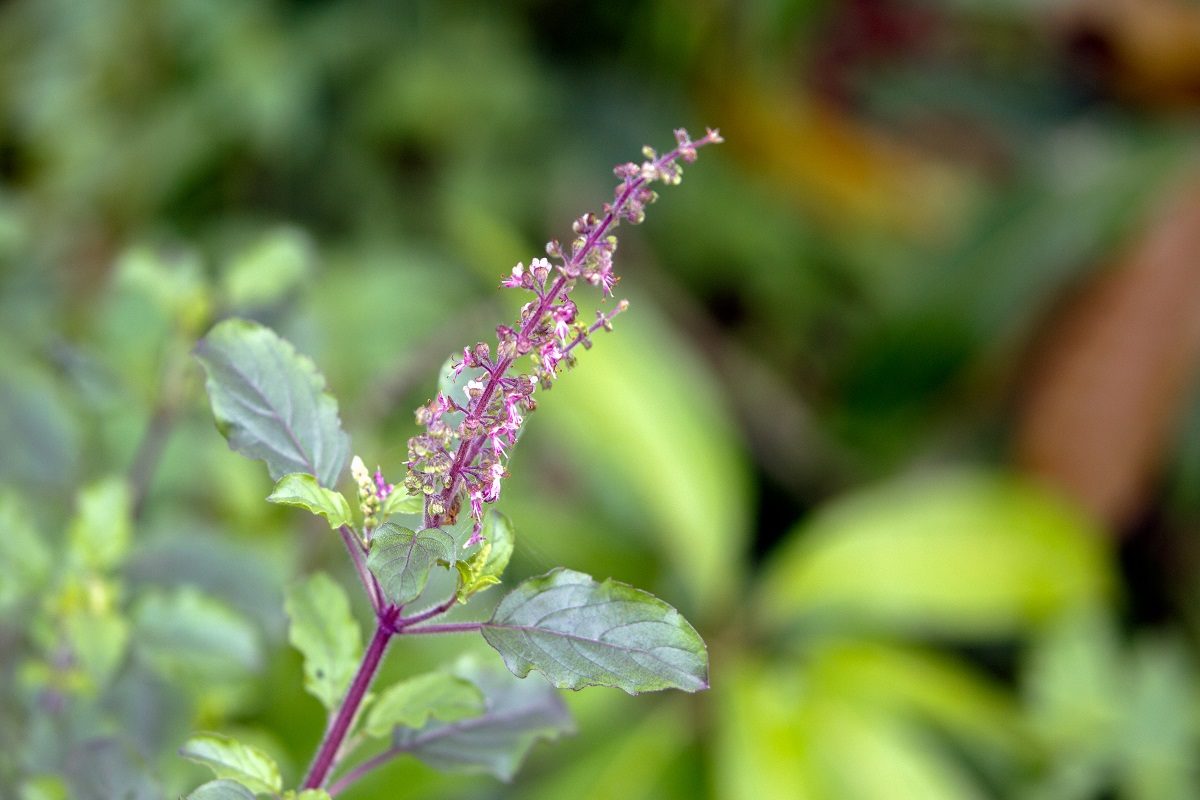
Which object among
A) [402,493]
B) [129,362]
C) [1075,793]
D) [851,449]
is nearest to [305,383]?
[402,493]

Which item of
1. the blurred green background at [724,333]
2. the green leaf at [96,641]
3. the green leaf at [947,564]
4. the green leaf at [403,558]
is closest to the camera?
the green leaf at [403,558]

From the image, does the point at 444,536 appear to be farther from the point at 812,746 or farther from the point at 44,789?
the point at 812,746

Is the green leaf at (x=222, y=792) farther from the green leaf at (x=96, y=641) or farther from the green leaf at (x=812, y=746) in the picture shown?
the green leaf at (x=812, y=746)

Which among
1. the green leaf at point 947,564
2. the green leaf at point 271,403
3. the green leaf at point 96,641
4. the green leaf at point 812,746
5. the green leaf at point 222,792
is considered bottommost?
the green leaf at point 222,792

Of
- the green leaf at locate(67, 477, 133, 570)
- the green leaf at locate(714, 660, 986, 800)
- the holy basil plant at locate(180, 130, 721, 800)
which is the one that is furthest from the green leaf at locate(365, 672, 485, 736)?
the green leaf at locate(714, 660, 986, 800)

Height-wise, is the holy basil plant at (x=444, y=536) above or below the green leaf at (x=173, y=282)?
below

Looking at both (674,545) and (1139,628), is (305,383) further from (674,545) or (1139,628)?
(1139,628)

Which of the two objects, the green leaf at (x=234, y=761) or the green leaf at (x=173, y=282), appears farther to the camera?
the green leaf at (x=173, y=282)

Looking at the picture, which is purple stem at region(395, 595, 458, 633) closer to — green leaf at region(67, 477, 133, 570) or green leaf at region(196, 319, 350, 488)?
green leaf at region(196, 319, 350, 488)

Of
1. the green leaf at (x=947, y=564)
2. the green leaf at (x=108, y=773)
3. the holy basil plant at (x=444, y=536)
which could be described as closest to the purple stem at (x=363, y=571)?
the holy basil plant at (x=444, y=536)
